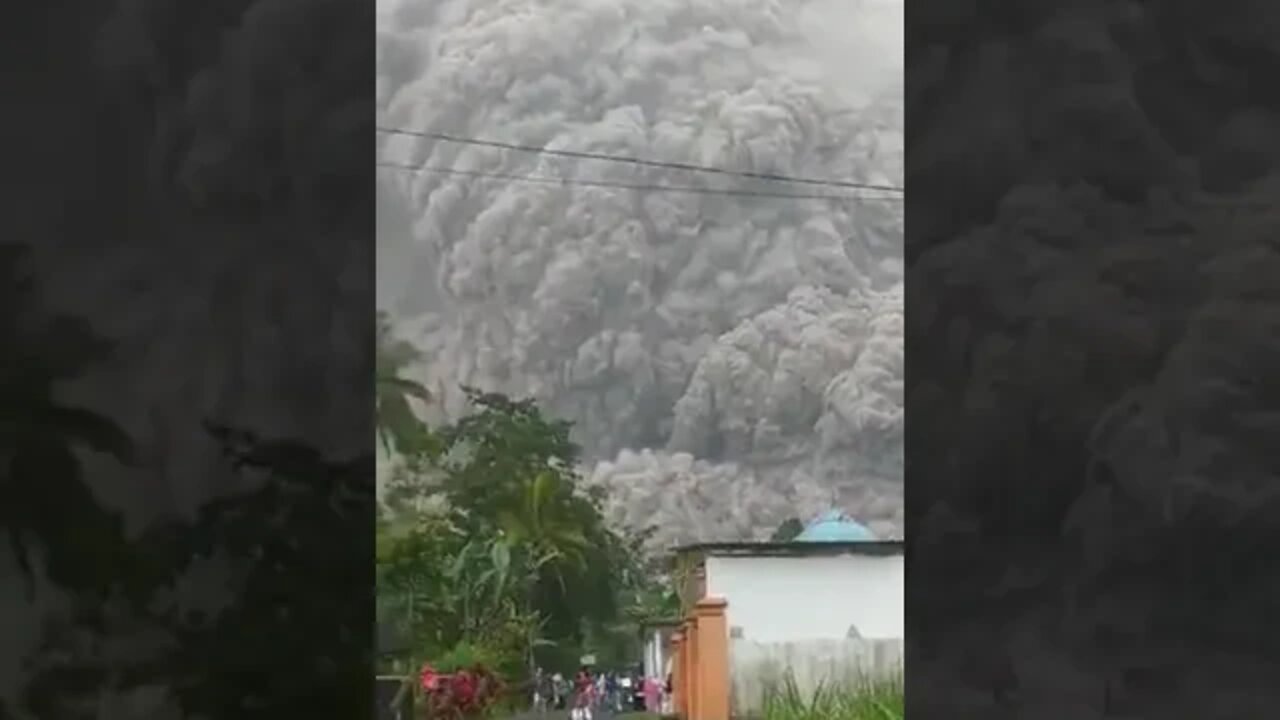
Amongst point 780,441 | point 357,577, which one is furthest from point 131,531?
point 780,441

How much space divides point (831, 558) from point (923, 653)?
16cm

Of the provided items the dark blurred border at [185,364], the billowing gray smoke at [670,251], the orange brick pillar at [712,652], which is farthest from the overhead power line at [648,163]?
the orange brick pillar at [712,652]

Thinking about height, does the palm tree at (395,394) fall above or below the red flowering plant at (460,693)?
above

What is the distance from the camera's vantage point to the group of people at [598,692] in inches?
69.9

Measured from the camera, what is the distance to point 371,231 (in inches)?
65.9

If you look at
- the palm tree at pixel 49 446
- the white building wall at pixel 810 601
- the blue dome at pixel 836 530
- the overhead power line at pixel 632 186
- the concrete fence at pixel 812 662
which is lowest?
the concrete fence at pixel 812 662

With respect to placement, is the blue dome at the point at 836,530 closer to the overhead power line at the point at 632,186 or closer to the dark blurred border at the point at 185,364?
the overhead power line at the point at 632,186

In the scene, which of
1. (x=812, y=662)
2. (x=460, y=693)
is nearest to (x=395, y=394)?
(x=460, y=693)

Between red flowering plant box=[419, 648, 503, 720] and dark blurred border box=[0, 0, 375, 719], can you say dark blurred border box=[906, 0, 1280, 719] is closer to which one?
red flowering plant box=[419, 648, 503, 720]

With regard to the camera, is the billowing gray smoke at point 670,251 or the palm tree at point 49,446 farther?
the billowing gray smoke at point 670,251

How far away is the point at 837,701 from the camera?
177cm

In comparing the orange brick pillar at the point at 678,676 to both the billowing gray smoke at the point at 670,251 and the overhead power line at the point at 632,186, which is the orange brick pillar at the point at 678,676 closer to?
the billowing gray smoke at the point at 670,251

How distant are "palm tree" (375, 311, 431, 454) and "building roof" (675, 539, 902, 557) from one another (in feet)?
1.18

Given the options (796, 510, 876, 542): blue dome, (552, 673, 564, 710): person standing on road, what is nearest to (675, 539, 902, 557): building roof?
(796, 510, 876, 542): blue dome
